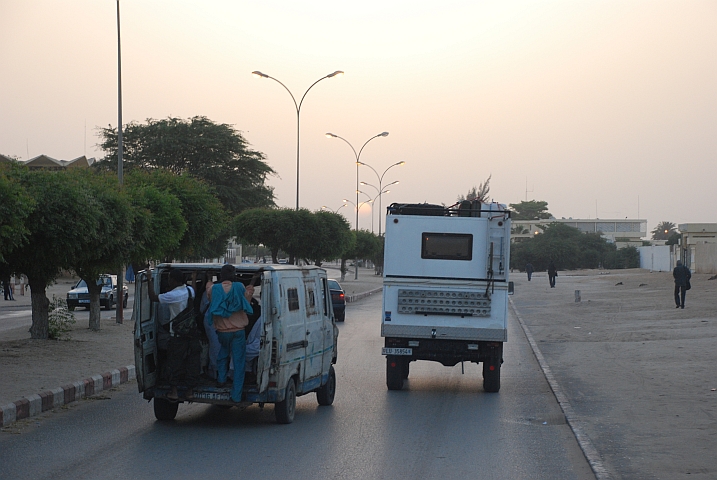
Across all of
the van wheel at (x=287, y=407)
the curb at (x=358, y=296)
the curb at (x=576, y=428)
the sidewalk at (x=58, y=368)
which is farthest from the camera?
the curb at (x=358, y=296)

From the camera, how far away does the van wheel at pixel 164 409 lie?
10266 millimetres

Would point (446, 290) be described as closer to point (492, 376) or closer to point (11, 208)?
point (492, 376)

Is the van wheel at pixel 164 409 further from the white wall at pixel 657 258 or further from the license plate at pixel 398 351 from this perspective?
the white wall at pixel 657 258

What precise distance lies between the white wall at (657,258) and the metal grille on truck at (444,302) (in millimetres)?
68927

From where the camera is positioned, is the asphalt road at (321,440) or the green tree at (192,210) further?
the green tree at (192,210)

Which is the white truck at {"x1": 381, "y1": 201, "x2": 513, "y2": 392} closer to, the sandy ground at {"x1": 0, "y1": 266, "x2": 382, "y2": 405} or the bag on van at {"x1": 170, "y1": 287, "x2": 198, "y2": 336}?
the bag on van at {"x1": 170, "y1": 287, "x2": 198, "y2": 336}

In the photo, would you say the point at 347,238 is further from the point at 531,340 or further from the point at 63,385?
the point at 63,385

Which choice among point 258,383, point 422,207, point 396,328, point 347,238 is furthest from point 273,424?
point 347,238

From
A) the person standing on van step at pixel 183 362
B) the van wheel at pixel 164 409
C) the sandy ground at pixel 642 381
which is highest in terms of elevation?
the person standing on van step at pixel 183 362

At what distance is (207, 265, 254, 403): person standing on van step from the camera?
970 cm

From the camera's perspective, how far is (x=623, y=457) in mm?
8531

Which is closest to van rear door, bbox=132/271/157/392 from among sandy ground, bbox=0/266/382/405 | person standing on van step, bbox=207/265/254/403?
person standing on van step, bbox=207/265/254/403

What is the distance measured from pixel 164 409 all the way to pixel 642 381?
8.16m

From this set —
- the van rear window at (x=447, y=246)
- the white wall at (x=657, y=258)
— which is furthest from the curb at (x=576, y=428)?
the white wall at (x=657, y=258)
